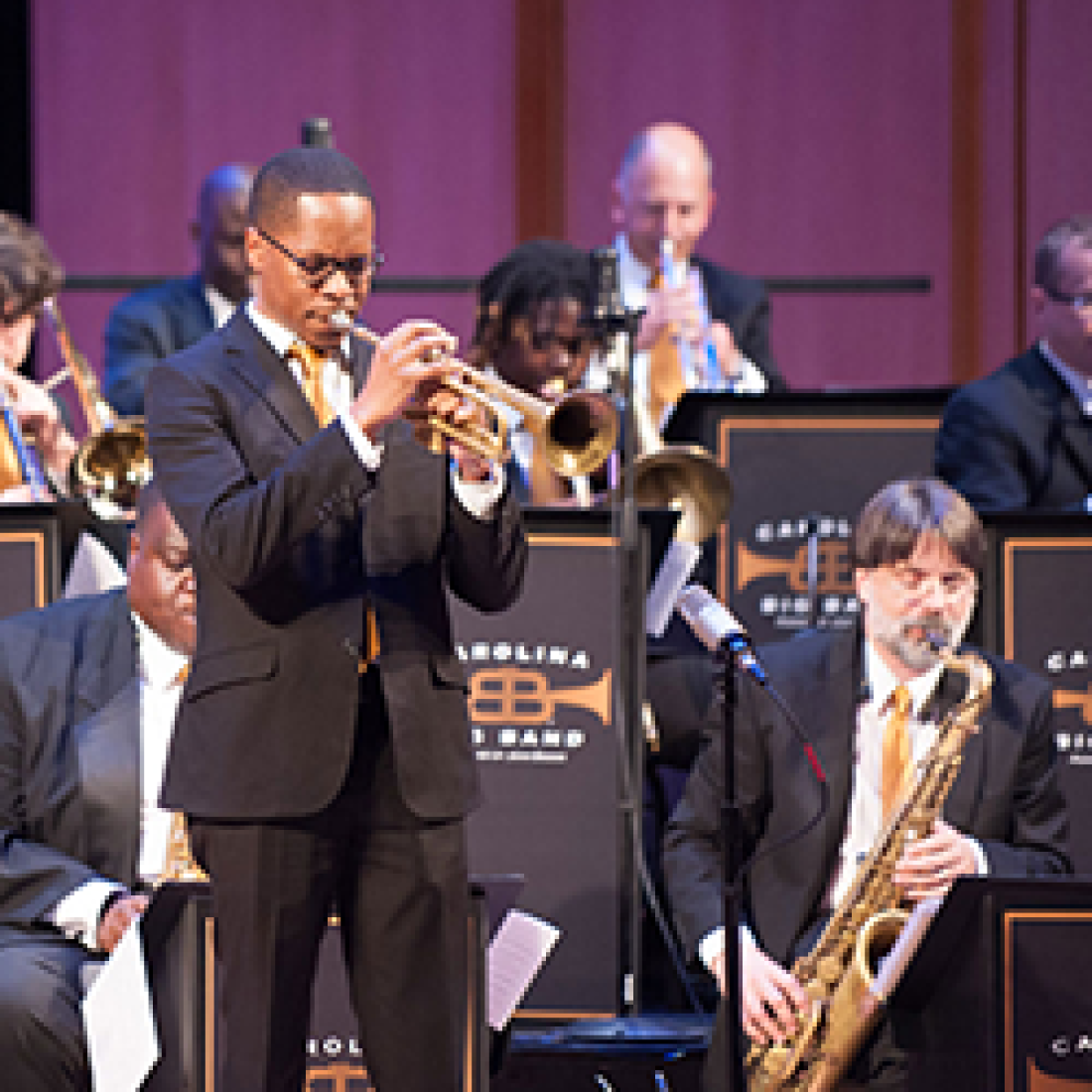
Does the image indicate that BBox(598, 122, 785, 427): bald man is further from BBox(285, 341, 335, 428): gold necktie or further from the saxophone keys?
BBox(285, 341, 335, 428): gold necktie

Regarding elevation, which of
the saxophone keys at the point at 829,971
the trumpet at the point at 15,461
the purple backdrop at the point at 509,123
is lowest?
the saxophone keys at the point at 829,971

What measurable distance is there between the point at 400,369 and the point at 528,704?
1824 millimetres

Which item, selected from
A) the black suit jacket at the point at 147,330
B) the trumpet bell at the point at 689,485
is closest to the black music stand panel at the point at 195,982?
the trumpet bell at the point at 689,485

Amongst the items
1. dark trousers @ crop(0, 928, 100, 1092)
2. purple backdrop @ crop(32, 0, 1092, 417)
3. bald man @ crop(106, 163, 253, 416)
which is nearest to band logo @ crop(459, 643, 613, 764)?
dark trousers @ crop(0, 928, 100, 1092)

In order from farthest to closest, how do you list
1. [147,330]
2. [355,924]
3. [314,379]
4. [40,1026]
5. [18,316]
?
[147,330], [18,316], [40,1026], [314,379], [355,924]

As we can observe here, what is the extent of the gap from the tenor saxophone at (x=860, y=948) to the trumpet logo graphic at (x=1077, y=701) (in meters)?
0.78

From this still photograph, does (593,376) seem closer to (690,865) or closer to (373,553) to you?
(690,865)

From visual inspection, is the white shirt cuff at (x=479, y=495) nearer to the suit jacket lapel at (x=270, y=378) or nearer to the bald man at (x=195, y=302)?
the suit jacket lapel at (x=270, y=378)

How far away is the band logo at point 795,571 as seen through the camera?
4652mm

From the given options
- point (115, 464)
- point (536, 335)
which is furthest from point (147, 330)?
point (536, 335)

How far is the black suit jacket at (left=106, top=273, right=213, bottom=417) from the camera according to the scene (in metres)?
5.56

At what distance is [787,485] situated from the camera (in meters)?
4.71

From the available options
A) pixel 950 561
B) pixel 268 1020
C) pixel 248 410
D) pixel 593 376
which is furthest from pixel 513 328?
pixel 268 1020

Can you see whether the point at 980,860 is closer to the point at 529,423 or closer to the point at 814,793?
the point at 814,793
